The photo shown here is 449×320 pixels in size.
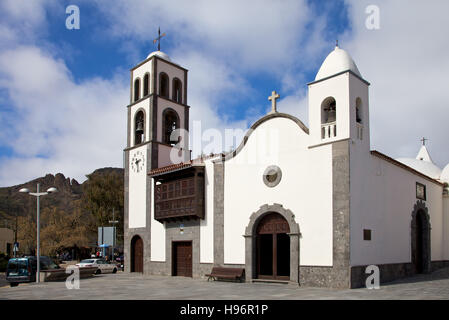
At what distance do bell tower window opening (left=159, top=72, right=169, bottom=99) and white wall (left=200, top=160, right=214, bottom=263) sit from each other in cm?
790

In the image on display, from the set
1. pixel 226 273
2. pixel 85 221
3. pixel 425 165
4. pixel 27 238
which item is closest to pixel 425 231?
pixel 425 165

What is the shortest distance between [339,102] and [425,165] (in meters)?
14.4

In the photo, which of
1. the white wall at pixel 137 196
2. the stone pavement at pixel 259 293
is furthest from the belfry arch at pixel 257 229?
the white wall at pixel 137 196

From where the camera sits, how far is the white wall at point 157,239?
24034mm

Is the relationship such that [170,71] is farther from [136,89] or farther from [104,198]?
[104,198]

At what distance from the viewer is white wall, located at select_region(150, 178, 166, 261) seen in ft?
78.9

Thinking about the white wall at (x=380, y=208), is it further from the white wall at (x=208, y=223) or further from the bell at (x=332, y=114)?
the white wall at (x=208, y=223)

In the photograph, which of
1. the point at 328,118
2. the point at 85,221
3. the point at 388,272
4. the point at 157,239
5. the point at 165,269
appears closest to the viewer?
the point at 328,118

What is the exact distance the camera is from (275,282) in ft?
58.5

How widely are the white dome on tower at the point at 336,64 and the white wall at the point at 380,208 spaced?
329 centimetres

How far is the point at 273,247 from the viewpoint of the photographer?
18188mm

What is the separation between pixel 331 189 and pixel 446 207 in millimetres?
12077

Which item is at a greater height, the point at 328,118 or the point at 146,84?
the point at 146,84
